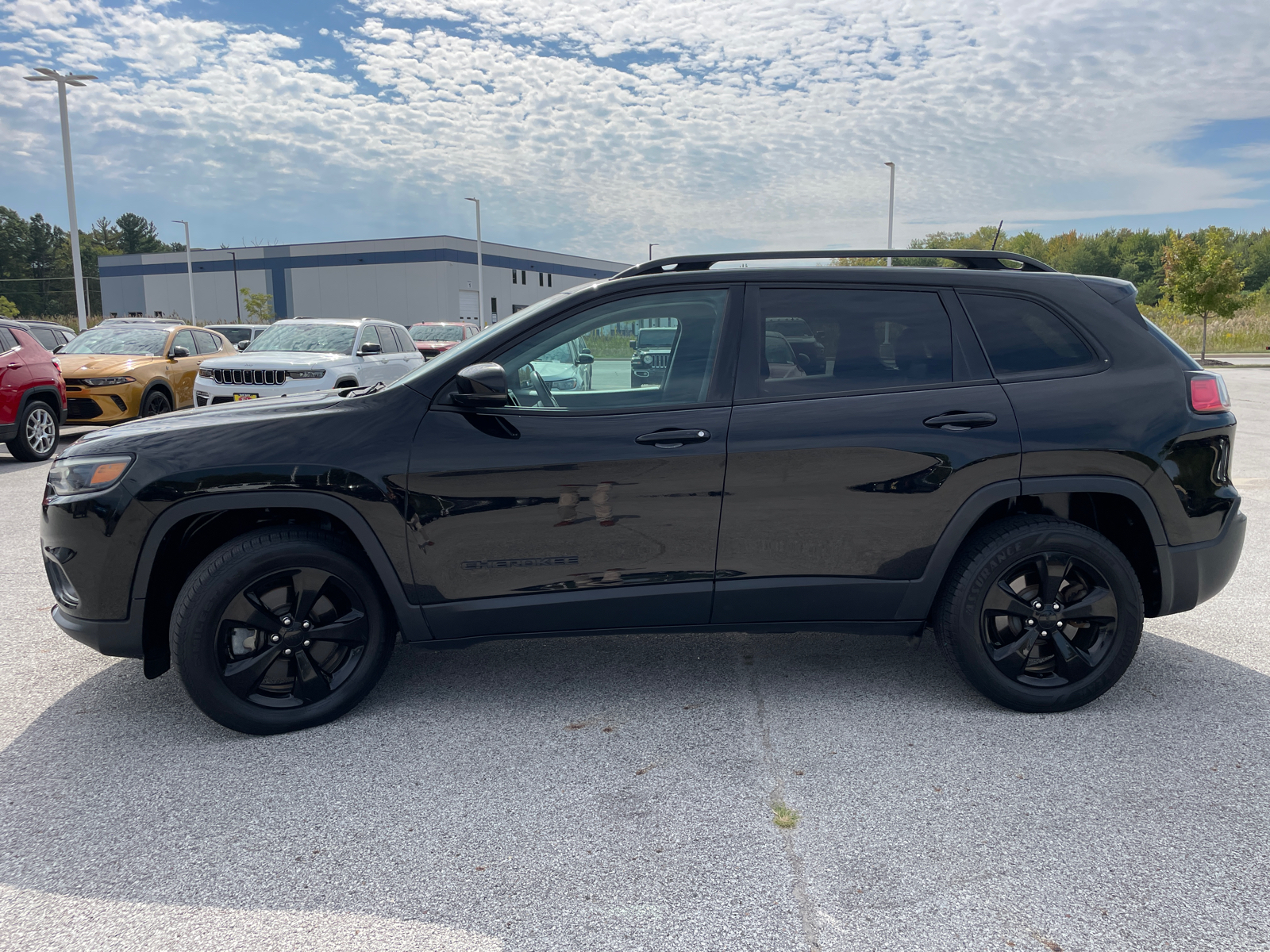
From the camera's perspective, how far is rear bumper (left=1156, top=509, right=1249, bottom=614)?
3.63m

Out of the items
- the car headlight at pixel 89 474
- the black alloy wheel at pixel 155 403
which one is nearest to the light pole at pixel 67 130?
the black alloy wheel at pixel 155 403

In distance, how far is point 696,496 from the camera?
134 inches

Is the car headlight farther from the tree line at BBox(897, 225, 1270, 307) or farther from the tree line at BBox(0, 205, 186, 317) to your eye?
the tree line at BBox(0, 205, 186, 317)

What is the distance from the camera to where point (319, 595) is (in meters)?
3.45

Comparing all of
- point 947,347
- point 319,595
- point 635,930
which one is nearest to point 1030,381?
point 947,347

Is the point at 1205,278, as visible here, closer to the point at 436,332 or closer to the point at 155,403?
the point at 436,332

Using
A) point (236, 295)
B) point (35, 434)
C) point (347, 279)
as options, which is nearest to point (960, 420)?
point (35, 434)

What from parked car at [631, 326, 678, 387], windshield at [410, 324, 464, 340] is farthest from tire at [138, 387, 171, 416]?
windshield at [410, 324, 464, 340]

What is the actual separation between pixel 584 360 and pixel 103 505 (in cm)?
187

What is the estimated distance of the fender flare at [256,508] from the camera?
3318mm

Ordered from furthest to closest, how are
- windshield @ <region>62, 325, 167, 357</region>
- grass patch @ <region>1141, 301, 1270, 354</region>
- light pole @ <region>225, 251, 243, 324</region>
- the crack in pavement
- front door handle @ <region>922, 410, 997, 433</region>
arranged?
1. light pole @ <region>225, 251, 243, 324</region>
2. grass patch @ <region>1141, 301, 1270, 354</region>
3. windshield @ <region>62, 325, 167, 357</region>
4. front door handle @ <region>922, 410, 997, 433</region>
5. the crack in pavement

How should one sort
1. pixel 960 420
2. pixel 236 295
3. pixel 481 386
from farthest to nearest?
pixel 236 295 → pixel 960 420 → pixel 481 386

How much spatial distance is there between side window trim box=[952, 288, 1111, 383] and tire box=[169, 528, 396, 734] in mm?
2618

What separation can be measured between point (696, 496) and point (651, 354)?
A: 631mm
